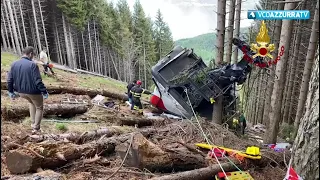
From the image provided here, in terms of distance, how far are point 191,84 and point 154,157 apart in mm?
4857

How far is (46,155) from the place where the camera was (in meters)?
4.34

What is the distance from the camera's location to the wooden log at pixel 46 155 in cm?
407

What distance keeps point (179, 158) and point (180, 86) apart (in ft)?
16.6

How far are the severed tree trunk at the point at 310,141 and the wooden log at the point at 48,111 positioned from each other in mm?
6290

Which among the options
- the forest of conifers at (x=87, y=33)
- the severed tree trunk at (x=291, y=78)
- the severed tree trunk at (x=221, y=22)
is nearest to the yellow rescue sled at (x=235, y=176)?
the severed tree trunk at (x=221, y=22)

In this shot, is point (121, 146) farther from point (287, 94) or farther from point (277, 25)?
point (287, 94)

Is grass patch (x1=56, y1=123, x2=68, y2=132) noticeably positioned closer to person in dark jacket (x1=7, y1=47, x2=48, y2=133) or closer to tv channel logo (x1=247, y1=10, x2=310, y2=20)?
person in dark jacket (x1=7, y1=47, x2=48, y2=133)

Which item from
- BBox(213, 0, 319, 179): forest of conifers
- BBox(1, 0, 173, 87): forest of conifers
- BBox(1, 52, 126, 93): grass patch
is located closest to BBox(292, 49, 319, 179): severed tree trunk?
BBox(213, 0, 319, 179): forest of conifers

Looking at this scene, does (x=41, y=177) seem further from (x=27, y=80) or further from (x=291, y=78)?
(x=291, y=78)

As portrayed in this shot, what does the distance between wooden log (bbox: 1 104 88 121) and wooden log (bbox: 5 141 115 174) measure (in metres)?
2.81

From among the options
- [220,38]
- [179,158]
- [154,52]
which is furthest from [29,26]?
[179,158]

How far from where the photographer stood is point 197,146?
5.84m

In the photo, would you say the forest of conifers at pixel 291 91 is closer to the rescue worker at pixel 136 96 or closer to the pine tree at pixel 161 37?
the rescue worker at pixel 136 96

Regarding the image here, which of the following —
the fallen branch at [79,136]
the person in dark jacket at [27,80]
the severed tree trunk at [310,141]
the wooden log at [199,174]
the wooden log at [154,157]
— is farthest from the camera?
the person in dark jacket at [27,80]
